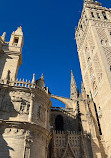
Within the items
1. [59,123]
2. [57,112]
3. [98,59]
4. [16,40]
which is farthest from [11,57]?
[98,59]

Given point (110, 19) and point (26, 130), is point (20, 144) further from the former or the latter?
point (110, 19)

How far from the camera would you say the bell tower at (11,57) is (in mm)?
15462

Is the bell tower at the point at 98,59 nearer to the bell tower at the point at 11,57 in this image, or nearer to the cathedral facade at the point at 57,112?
the cathedral facade at the point at 57,112

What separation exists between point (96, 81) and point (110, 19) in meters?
15.1

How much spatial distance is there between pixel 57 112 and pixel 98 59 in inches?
391

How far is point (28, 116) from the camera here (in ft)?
40.2

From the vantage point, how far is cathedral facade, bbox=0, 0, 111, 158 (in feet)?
36.8

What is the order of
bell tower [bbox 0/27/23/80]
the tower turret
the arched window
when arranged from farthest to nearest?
the arched window → the tower turret → bell tower [bbox 0/27/23/80]

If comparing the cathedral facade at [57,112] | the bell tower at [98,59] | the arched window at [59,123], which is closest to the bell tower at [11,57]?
the cathedral facade at [57,112]

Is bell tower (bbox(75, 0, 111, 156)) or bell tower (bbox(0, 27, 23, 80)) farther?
bell tower (bbox(75, 0, 111, 156))

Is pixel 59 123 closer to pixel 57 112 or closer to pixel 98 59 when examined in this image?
pixel 57 112

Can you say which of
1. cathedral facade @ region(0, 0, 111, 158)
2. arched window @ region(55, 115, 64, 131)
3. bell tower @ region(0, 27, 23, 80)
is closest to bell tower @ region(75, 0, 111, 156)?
cathedral facade @ region(0, 0, 111, 158)

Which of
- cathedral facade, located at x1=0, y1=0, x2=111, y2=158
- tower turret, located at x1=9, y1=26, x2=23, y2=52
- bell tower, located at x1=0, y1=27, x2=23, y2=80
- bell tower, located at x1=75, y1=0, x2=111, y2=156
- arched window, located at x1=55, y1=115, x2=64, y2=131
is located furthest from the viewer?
arched window, located at x1=55, y1=115, x2=64, y2=131

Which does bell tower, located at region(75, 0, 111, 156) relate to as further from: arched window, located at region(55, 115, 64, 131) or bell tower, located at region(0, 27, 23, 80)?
bell tower, located at region(0, 27, 23, 80)
